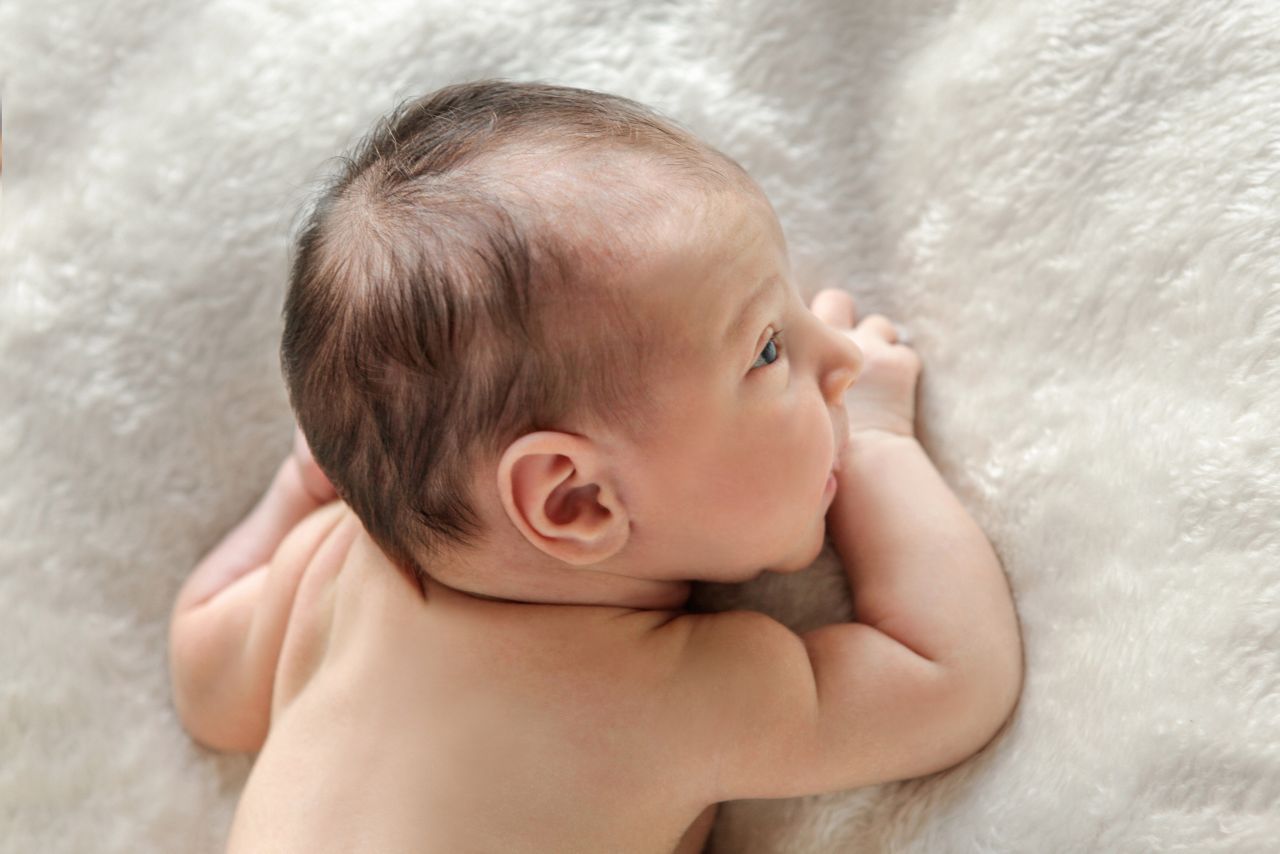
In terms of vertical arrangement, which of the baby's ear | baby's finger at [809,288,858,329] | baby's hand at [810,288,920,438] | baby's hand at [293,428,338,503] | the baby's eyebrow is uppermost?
the baby's eyebrow

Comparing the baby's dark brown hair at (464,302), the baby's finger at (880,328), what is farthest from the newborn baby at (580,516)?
the baby's finger at (880,328)

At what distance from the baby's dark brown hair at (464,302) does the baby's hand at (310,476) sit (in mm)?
275

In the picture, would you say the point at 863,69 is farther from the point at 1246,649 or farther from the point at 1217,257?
the point at 1246,649

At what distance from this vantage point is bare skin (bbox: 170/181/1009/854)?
97cm

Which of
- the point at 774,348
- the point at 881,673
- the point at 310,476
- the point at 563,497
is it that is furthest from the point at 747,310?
the point at 310,476

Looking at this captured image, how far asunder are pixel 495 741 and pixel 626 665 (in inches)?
4.5

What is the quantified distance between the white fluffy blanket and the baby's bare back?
0.16 metres

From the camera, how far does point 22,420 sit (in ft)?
4.34

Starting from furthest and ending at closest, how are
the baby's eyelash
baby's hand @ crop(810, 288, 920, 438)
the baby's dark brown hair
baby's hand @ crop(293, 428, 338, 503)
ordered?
baby's hand @ crop(293, 428, 338, 503) → baby's hand @ crop(810, 288, 920, 438) → the baby's eyelash → the baby's dark brown hair

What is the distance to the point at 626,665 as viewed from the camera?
103cm

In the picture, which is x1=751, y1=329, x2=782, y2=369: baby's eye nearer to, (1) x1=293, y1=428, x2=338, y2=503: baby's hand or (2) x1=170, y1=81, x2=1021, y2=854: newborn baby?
(2) x1=170, y1=81, x2=1021, y2=854: newborn baby

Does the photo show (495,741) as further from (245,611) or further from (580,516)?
(245,611)

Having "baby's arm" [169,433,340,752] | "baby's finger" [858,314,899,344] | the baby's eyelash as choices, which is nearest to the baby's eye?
the baby's eyelash

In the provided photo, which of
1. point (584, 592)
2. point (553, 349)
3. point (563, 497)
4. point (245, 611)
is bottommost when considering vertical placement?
point (245, 611)
